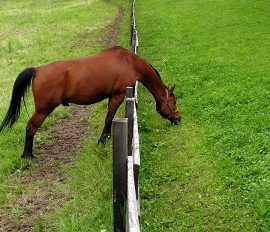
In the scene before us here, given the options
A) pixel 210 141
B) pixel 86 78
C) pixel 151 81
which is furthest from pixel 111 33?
pixel 210 141

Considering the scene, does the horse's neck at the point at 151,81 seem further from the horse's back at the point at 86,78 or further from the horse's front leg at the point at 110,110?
the horse's front leg at the point at 110,110

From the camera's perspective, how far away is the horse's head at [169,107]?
31.4 feet

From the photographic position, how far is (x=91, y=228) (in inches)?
234

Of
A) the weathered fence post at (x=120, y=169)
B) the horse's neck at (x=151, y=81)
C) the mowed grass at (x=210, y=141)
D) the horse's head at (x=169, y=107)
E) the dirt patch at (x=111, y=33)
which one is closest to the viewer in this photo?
the weathered fence post at (x=120, y=169)

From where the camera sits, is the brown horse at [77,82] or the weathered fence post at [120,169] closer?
the weathered fence post at [120,169]

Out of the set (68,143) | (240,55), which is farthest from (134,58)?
(240,55)

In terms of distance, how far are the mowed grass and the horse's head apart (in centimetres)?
24

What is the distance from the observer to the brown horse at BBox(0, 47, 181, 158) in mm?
8188

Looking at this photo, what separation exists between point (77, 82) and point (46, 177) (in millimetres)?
1848

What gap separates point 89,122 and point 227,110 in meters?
3.16

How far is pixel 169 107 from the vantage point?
9617 millimetres

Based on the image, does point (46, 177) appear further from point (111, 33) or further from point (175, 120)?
point (111, 33)

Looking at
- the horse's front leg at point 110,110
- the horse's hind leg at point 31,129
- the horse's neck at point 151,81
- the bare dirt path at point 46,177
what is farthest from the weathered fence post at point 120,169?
the horse's neck at point 151,81

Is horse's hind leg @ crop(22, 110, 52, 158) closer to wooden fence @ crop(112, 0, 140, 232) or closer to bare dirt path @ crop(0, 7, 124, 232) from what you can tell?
bare dirt path @ crop(0, 7, 124, 232)
